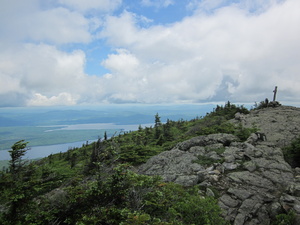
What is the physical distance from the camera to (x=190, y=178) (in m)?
11.0

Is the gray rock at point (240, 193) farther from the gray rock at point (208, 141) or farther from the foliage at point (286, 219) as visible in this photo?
the gray rock at point (208, 141)

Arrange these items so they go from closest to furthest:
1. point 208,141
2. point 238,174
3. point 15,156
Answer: point 15,156
point 238,174
point 208,141

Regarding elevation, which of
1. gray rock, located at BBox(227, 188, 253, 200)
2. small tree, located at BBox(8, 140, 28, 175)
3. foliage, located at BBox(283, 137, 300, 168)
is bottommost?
gray rock, located at BBox(227, 188, 253, 200)

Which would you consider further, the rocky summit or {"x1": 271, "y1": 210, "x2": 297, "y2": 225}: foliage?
the rocky summit

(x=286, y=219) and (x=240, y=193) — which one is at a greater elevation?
(x=286, y=219)

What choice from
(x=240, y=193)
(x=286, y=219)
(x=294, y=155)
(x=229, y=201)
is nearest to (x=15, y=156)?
(x=229, y=201)

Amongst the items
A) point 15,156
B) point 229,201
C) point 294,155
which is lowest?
point 229,201

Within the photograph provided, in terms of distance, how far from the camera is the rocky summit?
8453 millimetres

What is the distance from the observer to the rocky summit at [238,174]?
8.45m

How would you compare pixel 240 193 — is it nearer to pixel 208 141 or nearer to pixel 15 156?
pixel 208 141

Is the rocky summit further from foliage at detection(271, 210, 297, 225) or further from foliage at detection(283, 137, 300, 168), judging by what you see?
foliage at detection(283, 137, 300, 168)

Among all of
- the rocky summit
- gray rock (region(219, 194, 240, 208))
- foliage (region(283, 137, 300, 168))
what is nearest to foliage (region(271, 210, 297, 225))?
the rocky summit

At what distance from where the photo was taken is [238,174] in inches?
451

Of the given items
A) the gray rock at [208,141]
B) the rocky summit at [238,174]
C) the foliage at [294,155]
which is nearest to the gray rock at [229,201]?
the rocky summit at [238,174]
